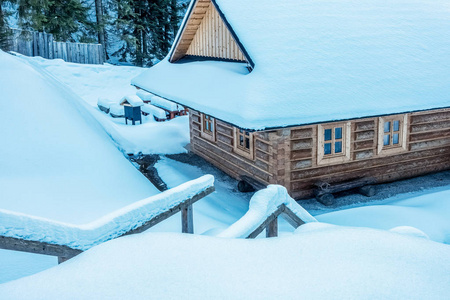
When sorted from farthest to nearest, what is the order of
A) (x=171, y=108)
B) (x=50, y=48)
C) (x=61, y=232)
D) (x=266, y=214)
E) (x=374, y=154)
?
(x=50, y=48), (x=171, y=108), (x=374, y=154), (x=266, y=214), (x=61, y=232)

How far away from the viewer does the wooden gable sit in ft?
42.2

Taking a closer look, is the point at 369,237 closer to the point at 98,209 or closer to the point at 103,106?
the point at 98,209

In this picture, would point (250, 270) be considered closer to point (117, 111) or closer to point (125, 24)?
point (117, 111)

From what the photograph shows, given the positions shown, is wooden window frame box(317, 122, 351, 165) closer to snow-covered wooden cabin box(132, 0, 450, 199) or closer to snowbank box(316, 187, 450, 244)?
snow-covered wooden cabin box(132, 0, 450, 199)

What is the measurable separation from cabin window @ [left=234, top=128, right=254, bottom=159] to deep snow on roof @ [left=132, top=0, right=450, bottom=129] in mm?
1309

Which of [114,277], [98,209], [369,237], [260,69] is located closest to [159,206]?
[114,277]

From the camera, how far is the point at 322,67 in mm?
11445

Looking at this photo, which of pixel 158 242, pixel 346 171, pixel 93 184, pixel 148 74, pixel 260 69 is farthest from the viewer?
pixel 148 74

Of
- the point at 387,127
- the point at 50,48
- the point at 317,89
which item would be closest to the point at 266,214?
the point at 317,89

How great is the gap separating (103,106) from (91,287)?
21056mm

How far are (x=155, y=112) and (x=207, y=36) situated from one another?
7584 millimetres

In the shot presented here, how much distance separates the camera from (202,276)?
3080 mm

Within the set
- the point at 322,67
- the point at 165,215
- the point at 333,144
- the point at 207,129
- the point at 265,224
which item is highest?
the point at 322,67

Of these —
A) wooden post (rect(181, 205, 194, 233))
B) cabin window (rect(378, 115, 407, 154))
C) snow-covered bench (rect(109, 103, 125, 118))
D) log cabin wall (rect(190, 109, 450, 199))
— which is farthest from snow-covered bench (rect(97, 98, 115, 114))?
wooden post (rect(181, 205, 194, 233))
